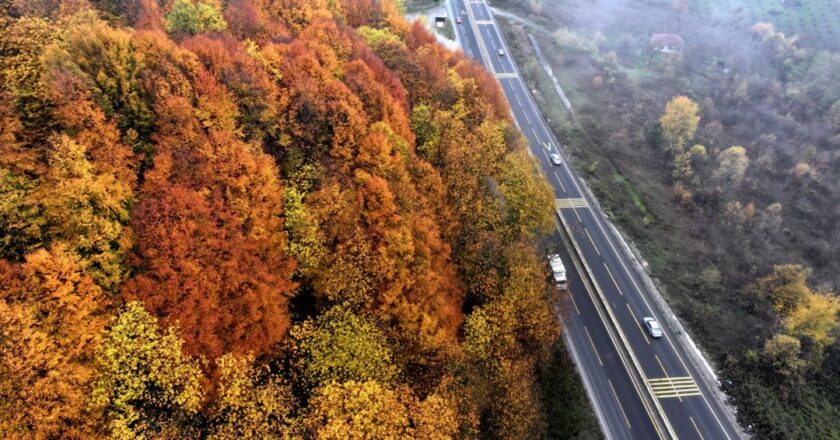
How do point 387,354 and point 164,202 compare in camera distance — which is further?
point 387,354

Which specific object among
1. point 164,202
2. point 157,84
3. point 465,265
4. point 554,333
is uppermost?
point 157,84

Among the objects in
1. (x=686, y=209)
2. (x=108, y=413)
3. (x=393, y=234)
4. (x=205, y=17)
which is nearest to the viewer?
(x=108, y=413)

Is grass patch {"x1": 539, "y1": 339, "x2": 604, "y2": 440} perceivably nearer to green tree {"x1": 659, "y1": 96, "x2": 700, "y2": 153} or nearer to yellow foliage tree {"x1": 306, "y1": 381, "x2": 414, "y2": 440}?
yellow foliage tree {"x1": 306, "y1": 381, "x2": 414, "y2": 440}

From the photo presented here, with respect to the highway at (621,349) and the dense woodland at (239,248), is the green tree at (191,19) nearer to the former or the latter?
the dense woodland at (239,248)

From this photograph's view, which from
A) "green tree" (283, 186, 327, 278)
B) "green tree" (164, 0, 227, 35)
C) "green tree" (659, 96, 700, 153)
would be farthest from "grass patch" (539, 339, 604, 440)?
"green tree" (659, 96, 700, 153)

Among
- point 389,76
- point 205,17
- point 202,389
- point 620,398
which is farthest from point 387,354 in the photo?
point 205,17

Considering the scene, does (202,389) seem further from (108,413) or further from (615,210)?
(615,210)

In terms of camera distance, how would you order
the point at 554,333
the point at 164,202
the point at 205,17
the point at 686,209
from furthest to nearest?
the point at 686,209, the point at 205,17, the point at 554,333, the point at 164,202
